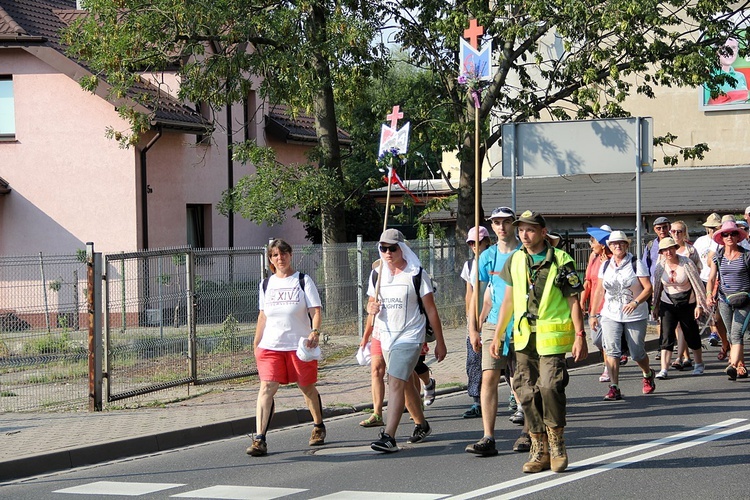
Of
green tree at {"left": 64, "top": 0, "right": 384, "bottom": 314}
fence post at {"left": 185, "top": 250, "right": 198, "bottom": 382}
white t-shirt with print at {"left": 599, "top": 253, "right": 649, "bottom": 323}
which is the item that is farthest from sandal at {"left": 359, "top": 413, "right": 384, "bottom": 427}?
green tree at {"left": 64, "top": 0, "right": 384, "bottom": 314}

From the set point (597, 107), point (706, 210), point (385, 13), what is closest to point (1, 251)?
point (385, 13)

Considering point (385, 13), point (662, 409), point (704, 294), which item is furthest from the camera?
point (385, 13)

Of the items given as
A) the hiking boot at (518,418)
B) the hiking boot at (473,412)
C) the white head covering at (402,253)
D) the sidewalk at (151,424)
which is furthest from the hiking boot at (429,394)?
the white head covering at (402,253)

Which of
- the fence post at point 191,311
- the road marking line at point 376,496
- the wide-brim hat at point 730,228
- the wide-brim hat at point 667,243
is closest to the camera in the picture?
the road marking line at point 376,496

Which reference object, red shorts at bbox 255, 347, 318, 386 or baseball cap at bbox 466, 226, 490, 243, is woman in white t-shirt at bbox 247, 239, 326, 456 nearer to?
red shorts at bbox 255, 347, 318, 386

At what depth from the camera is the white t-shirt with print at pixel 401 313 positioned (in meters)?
9.00

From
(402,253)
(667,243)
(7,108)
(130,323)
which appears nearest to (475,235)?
(402,253)

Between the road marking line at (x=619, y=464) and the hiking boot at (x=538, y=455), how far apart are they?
22cm

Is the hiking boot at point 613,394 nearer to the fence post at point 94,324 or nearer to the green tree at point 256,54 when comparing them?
the fence post at point 94,324

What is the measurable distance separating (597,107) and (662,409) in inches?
387

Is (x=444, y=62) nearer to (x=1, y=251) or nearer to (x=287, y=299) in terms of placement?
(x=1, y=251)

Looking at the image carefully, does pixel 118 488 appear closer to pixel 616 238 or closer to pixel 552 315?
pixel 552 315

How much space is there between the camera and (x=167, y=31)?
18641 mm

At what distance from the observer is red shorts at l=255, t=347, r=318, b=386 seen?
9.17m
